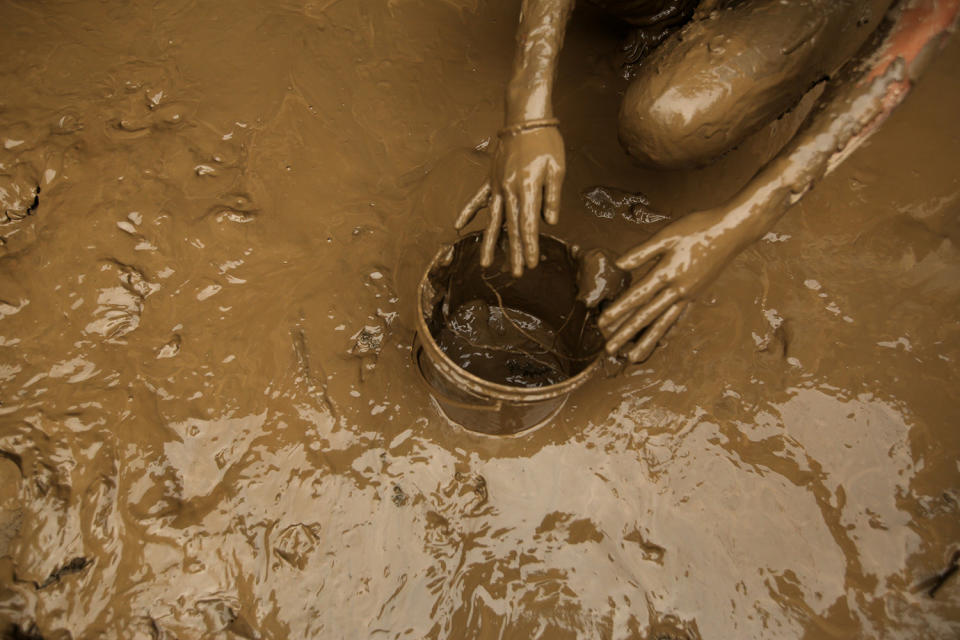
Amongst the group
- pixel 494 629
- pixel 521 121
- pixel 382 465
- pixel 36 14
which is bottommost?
pixel 494 629

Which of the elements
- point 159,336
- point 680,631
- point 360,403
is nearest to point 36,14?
point 159,336

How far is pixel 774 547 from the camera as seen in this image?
174 cm

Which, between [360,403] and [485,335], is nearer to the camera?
[360,403]

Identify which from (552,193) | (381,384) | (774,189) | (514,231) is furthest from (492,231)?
(774,189)

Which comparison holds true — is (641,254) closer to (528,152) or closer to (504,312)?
(528,152)

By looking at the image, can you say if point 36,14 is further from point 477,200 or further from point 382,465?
point 382,465

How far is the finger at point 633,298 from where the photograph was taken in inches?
57.3

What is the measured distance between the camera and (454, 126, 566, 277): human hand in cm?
158

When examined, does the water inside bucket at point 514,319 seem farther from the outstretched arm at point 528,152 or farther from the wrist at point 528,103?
the wrist at point 528,103

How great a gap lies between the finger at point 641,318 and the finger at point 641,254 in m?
0.10

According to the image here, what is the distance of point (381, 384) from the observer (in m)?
1.91

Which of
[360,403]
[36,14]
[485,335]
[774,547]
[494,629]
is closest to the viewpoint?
[494,629]

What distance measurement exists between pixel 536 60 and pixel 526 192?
1.34 feet

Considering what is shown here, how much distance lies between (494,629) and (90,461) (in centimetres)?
119
